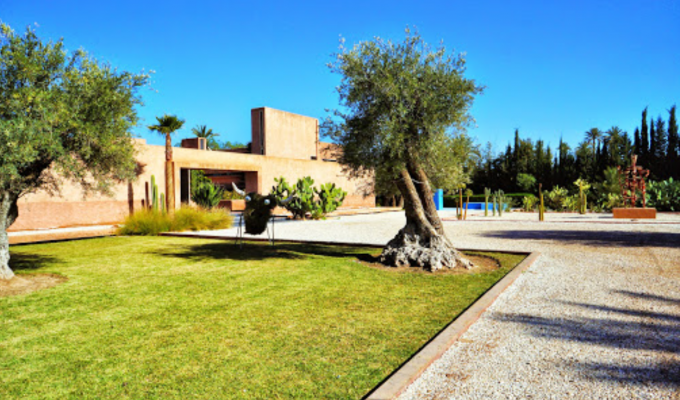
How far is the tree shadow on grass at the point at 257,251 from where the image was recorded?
1019 centimetres

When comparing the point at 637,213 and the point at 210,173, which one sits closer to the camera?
the point at 637,213

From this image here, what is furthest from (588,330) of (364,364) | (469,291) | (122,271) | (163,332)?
(122,271)

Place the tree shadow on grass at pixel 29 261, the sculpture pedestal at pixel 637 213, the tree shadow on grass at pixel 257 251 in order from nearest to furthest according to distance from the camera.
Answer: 1. the tree shadow on grass at pixel 29 261
2. the tree shadow on grass at pixel 257 251
3. the sculpture pedestal at pixel 637 213

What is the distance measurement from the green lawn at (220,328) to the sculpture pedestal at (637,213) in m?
16.4

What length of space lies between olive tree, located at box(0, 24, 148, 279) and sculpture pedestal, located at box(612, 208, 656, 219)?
882 inches

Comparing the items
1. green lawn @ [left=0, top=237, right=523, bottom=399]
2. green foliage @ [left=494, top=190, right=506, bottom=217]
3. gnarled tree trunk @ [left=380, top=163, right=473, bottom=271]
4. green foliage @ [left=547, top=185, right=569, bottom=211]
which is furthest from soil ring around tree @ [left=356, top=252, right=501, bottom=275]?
green foliage @ [left=547, top=185, right=569, bottom=211]

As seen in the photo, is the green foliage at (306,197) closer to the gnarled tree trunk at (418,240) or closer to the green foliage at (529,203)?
the gnarled tree trunk at (418,240)

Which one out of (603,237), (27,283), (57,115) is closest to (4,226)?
(27,283)

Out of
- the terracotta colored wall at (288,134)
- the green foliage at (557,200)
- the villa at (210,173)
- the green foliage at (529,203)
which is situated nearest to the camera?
the villa at (210,173)

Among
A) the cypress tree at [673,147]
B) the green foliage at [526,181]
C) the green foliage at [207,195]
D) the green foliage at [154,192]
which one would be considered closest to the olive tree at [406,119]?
the green foliage at [154,192]

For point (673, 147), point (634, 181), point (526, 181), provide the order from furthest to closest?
point (526, 181) → point (673, 147) → point (634, 181)

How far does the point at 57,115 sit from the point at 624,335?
7.74 meters

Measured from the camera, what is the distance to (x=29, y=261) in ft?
31.2

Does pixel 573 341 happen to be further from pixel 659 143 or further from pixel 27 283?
pixel 659 143
